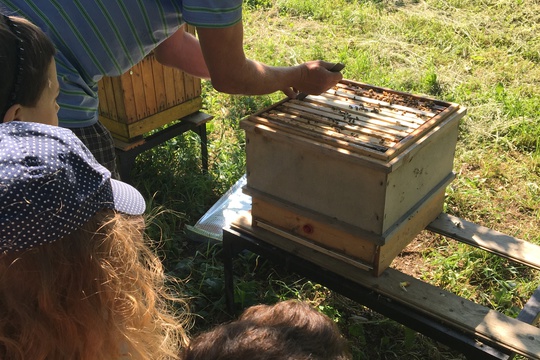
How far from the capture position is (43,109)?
1549mm

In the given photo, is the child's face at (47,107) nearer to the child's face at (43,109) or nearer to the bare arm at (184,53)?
the child's face at (43,109)

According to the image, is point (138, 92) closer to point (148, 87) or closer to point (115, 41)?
point (148, 87)

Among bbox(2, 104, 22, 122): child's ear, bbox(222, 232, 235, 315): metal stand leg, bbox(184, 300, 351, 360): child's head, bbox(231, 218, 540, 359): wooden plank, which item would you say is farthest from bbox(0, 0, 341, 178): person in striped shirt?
bbox(184, 300, 351, 360): child's head

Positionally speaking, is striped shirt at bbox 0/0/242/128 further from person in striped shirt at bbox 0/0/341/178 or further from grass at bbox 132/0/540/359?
grass at bbox 132/0/540/359

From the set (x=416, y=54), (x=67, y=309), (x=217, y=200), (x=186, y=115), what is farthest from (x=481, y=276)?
(x=416, y=54)

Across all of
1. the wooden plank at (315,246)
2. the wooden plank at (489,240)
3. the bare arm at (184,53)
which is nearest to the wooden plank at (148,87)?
the bare arm at (184,53)

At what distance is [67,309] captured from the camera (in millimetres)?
1080

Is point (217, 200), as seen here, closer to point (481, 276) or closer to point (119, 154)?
point (119, 154)

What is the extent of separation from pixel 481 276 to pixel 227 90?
1.81m

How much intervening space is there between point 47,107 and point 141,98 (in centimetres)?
195

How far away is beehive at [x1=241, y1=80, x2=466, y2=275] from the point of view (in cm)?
206

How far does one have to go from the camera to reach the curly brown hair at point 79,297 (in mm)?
1026

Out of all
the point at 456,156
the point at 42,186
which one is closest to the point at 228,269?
the point at 42,186

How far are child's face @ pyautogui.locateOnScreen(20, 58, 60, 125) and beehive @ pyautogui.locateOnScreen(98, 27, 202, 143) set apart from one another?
1742 mm
